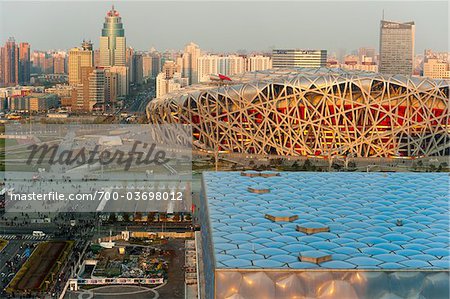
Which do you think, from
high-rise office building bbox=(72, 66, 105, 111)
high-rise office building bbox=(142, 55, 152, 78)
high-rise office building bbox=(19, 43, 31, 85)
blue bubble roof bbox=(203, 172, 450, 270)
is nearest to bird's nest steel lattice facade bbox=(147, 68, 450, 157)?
blue bubble roof bbox=(203, 172, 450, 270)

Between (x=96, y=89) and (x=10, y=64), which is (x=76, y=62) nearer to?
(x=96, y=89)

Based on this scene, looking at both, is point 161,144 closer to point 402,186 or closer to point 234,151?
point 234,151

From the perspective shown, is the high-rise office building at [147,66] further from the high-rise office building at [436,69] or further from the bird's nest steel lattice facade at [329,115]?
the bird's nest steel lattice facade at [329,115]

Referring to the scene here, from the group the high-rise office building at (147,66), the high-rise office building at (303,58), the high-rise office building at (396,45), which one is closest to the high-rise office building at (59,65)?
the high-rise office building at (147,66)

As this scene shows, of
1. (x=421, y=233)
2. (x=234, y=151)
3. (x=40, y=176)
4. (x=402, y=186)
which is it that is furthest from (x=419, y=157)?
(x=421, y=233)

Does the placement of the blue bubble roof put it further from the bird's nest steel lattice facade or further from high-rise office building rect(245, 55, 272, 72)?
high-rise office building rect(245, 55, 272, 72)

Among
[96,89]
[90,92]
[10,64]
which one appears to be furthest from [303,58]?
[10,64]

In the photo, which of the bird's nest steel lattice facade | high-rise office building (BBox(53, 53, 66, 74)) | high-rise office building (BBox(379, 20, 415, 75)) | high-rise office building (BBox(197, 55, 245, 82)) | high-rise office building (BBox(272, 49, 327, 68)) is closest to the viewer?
the bird's nest steel lattice facade
